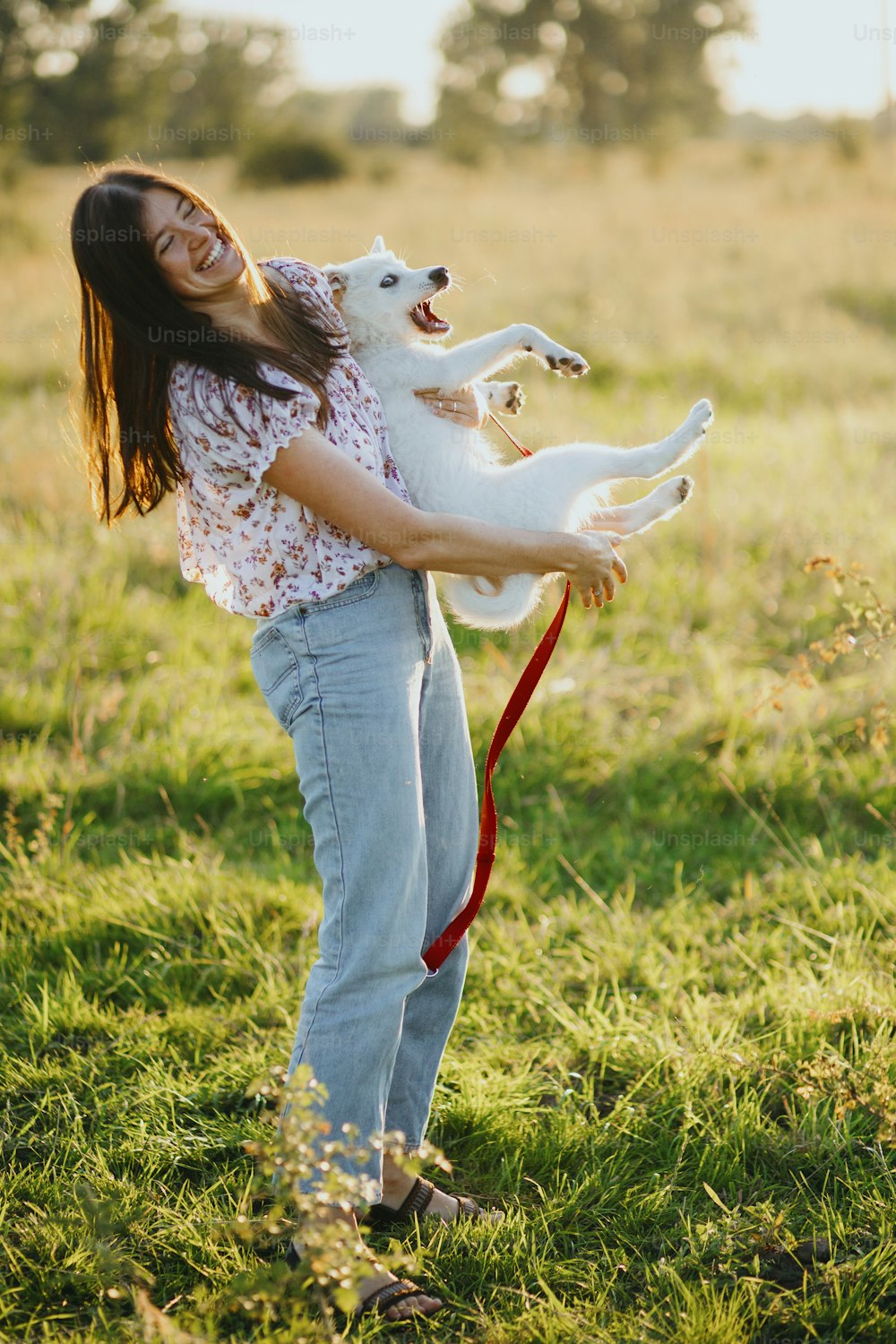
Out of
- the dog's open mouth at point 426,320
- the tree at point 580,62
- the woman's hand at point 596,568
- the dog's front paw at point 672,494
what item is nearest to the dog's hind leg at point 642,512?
the dog's front paw at point 672,494

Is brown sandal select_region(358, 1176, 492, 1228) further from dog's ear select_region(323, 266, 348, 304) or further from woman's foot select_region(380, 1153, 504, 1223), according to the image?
dog's ear select_region(323, 266, 348, 304)

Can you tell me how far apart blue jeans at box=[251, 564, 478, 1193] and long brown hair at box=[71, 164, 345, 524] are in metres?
0.39

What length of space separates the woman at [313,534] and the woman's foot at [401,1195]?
9.6 inches

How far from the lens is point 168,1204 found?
8.32ft

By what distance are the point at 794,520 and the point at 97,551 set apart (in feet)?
12.1

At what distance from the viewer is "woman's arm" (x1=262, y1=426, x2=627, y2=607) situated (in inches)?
79.2

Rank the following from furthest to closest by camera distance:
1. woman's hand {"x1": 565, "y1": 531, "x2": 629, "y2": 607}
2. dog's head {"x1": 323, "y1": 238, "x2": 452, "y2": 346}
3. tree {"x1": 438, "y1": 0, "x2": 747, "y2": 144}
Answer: tree {"x1": 438, "y1": 0, "x2": 747, "y2": 144} < dog's head {"x1": 323, "y1": 238, "x2": 452, "y2": 346} < woman's hand {"x1": 565, "y1": 531, "x2": 629, "y2": 607}

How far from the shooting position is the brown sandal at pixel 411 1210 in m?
2.50

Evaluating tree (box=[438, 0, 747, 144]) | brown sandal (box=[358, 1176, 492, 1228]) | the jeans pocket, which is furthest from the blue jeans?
tree (box=[438, 0, 747, 144])

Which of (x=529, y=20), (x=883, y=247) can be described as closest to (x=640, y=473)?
(x=883, y=247)

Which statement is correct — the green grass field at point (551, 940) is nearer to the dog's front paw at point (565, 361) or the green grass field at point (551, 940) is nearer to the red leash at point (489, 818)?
the red leash at point (489, 818)

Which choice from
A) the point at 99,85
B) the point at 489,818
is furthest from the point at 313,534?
the point at 99,85

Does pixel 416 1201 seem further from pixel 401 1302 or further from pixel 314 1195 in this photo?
pixel 314 1195

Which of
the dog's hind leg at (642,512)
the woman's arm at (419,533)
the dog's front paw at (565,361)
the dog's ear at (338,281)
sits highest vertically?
the dog's ear at (338,281)
